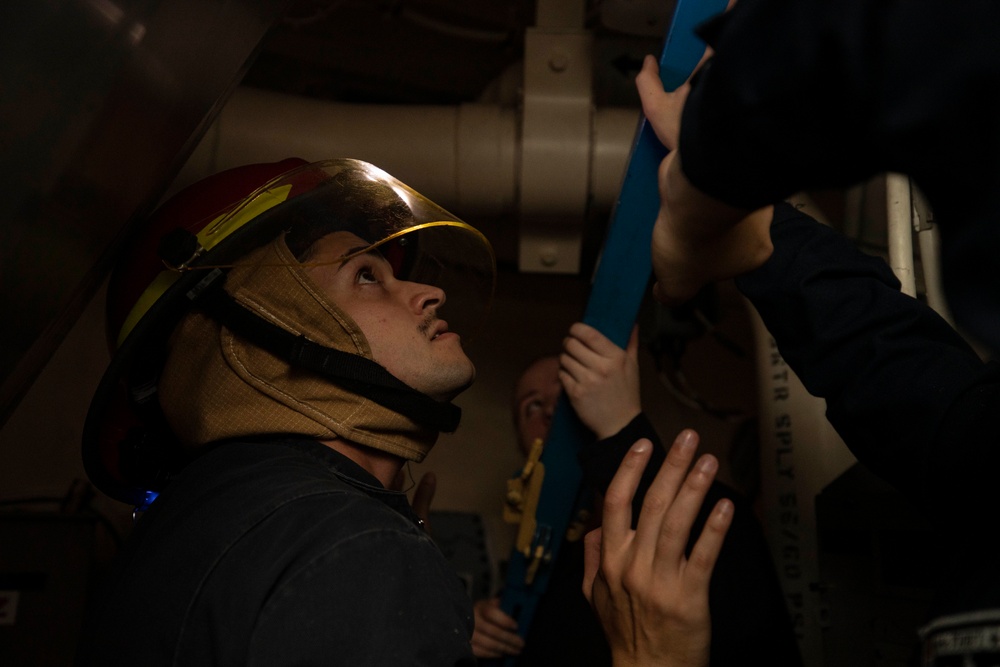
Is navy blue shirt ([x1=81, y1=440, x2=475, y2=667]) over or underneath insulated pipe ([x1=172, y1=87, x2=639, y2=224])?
underneath

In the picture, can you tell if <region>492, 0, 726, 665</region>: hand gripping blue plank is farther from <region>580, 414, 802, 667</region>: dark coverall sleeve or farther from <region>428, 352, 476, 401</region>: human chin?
<region>428, 352, 476, 401</region>: human chin

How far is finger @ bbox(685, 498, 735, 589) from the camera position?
979 mm

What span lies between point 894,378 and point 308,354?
78cm

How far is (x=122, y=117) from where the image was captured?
33.3 inches

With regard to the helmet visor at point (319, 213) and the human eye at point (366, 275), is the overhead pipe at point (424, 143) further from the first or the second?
the human eye at point (366, 275)

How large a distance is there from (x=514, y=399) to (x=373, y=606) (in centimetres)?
166

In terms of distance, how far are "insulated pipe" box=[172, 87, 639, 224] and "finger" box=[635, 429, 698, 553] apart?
100cm

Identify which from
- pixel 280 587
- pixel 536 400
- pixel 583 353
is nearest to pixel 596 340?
pixel 583 353

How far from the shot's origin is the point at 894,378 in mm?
1000

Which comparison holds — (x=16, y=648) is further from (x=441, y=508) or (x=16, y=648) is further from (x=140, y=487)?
(x=441, y=508)

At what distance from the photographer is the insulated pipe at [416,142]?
6.15 ft

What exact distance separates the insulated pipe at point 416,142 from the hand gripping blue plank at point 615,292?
0.47 metres

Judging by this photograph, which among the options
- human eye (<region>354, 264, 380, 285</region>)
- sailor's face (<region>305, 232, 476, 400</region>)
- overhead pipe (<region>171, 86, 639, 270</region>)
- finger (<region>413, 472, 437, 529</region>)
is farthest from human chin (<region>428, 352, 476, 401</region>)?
overhead pipe (<region>171, 86, 639, 270</region>)

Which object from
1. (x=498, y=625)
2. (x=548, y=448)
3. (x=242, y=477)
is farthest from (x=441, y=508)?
(x=242, y=477)
